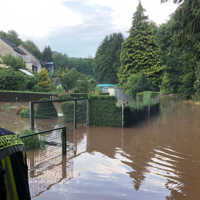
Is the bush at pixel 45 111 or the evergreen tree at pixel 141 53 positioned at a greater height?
the evergreen tree at pixel 141 53

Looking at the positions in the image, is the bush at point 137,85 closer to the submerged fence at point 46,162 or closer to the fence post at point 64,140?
the submerged fence at point 46,162

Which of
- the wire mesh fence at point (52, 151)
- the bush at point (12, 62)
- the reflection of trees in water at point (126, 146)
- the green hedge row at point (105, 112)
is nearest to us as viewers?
the wire mesh fence at point (52, 151)

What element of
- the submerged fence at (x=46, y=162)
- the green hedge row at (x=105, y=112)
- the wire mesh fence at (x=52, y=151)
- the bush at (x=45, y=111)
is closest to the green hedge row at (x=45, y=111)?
the bush at (x=45, y=111)

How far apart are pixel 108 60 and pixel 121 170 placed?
49810 millimetres

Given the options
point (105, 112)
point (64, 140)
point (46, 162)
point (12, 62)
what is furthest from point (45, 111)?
point (12, 62)

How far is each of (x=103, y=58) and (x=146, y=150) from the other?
49.4m

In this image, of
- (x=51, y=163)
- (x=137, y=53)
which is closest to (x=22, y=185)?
(x=51, y=163)

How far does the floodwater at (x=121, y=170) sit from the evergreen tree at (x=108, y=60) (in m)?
44.8

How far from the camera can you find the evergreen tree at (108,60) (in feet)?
178

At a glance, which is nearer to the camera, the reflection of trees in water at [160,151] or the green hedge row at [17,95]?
the reflection of trees in water at [160,151]

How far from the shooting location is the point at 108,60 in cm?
5438

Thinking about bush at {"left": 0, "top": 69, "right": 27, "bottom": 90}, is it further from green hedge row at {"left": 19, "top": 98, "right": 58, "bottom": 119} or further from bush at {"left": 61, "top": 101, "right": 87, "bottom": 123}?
bush at {"left": 61, "top": 101, "right": 87, "bottom": 123}

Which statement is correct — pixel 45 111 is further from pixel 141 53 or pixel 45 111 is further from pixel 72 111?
pixel 141 53

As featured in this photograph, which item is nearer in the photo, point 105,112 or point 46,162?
point 46,162
